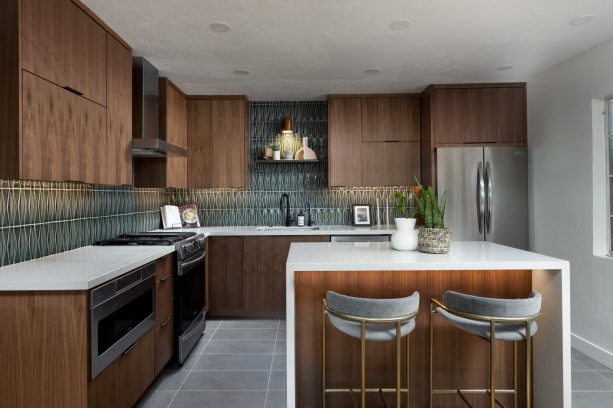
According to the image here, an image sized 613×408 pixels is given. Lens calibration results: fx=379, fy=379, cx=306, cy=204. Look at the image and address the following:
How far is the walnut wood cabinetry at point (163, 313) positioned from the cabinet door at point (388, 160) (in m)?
2.42

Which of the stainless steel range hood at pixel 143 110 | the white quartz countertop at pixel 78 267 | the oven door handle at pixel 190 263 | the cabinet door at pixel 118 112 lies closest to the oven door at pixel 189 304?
the oven door handle at pixel 190 263

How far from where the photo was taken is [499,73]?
3691 millimetres

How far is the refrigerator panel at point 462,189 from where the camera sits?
153 inches

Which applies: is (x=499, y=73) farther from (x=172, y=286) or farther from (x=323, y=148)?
(x=172, y=286)

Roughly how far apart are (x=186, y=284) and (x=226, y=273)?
0.97 m

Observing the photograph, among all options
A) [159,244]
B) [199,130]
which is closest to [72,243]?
[159,244]

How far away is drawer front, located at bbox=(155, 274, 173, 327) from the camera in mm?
2566

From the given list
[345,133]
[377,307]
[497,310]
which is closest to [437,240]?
[497,310]

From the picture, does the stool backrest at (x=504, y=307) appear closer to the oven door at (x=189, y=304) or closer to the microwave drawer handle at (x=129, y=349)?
the microwave drawer handle at (x=129, y=349)

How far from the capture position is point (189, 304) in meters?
3.14

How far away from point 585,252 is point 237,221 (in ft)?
11.6

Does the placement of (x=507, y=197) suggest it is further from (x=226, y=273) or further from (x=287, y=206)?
(x=226, y=273)

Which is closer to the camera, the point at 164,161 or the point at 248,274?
the point at 164,161

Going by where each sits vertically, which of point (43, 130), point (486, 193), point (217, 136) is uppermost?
point (217, 136)
